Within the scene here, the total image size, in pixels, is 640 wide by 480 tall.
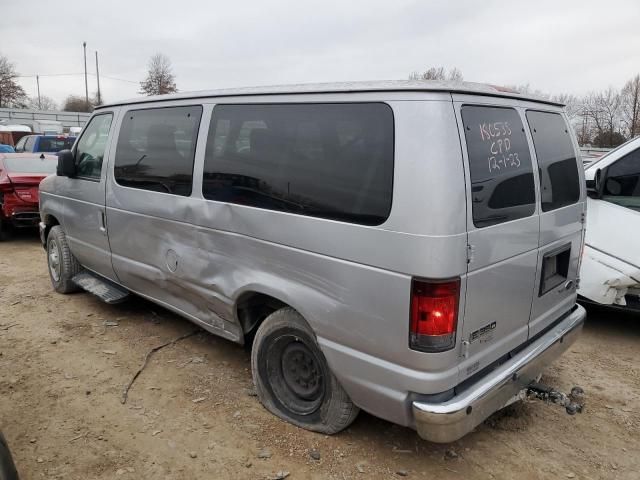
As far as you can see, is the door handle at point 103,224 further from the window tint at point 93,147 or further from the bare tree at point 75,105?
the bare tree at point 75,105

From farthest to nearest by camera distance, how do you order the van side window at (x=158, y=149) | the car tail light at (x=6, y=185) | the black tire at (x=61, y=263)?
the car tail light at (x=6, y=185) < the black tire at (x=61, y=263) < the van side window at (x=158, y=149)

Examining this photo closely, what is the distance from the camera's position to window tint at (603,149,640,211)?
5.00 m

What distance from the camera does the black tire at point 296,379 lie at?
2.91 m

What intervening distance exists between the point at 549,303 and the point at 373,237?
1475 millimetres

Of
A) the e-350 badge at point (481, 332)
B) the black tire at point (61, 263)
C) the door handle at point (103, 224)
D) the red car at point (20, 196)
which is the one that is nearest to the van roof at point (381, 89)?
the e-350 badge at point (481, 332)

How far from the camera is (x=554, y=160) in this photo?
314 cm

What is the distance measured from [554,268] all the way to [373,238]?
1.46 metres

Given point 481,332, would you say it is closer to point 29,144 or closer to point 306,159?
point 306,159

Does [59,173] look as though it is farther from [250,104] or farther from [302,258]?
[302,258]

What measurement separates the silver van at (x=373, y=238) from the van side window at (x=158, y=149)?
2 cm

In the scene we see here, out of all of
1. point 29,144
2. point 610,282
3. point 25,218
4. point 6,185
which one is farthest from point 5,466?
point 29,144

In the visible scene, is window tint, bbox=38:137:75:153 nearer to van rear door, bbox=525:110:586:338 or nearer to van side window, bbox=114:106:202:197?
van side window, bbox=114:106:202:197

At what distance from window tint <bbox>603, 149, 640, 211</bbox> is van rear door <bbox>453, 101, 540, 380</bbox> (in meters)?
2.83

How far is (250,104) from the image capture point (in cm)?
317
